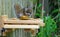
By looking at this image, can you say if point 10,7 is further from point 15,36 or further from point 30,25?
point 30,25

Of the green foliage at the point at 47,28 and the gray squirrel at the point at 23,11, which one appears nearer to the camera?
the gray squirrel at the point at 23,11

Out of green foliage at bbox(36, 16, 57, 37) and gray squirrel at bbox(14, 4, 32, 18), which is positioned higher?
gray squirrel at bbox(14, 4, 32, 18)

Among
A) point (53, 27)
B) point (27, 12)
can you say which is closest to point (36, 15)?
point (53, 27)

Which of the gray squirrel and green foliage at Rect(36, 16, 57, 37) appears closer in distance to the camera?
the gray squirrel

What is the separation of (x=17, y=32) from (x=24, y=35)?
98 mm

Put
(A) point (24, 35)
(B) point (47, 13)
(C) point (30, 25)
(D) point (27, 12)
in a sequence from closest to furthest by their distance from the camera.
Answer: (C) point (30, 25) < (D) point (27, 12) < (A) point (24, 35) < (B) point (47, 13)

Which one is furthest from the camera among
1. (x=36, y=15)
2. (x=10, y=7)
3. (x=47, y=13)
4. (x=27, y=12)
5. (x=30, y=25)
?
(x=47, y=13)

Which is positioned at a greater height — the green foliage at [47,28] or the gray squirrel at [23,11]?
the gray squirrel at [23,11]

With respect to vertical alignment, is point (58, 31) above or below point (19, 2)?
below

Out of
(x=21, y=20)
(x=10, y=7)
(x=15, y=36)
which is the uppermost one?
(x=10, y=7)

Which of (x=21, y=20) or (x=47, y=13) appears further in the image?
(x=47, y=13)

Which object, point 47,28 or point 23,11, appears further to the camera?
point 47,28

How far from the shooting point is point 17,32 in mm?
2430

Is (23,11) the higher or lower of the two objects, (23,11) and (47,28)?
the higher
